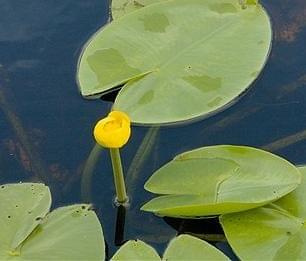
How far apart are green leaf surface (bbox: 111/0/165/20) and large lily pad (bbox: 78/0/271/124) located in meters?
0.05

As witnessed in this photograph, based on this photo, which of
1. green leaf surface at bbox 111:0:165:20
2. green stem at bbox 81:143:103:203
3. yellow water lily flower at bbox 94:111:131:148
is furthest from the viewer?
green leaf surface at bbox 111:0:165:20

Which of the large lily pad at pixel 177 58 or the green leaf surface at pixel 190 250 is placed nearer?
the green leaf surface at pixel 190 250

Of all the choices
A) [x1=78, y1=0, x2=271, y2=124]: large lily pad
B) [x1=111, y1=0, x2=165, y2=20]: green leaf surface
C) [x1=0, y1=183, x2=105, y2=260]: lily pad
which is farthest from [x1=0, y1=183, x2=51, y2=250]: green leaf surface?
[x1=111, y1=0, x2=165, y2=20]: green leaf surface

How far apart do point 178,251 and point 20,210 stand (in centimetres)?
31

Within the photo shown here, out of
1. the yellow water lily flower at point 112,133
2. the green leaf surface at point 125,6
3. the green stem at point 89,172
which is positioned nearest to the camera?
the yellow water lily flower at point 112,133

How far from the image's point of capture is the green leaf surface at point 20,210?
125 centimetres

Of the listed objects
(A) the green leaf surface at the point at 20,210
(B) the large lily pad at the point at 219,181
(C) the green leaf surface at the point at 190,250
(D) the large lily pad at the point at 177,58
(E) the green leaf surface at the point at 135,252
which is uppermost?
(D) the large lily pad at the point at 177,58

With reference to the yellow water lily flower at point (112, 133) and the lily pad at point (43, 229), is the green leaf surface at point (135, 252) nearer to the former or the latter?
the lily pad at point (43, 229)

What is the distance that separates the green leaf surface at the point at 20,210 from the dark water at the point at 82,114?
0.19 ft

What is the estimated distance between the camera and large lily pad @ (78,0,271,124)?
4.71 feet

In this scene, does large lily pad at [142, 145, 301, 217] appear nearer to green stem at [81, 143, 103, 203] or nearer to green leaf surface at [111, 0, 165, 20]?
green stem at [81, 143, 103, 203]

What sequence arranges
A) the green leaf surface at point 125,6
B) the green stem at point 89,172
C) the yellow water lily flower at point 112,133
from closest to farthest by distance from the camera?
1. the yellow water lily flower at point 112,133
2. the green stem at point 89,172
3. the green leaf surface at point 125,6

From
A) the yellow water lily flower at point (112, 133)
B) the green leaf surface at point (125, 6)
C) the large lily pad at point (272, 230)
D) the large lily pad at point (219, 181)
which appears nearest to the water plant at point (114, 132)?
the yellow water lily flower at point (112, 133)

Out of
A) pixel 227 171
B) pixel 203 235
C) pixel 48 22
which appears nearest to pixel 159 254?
pixel 203 235
